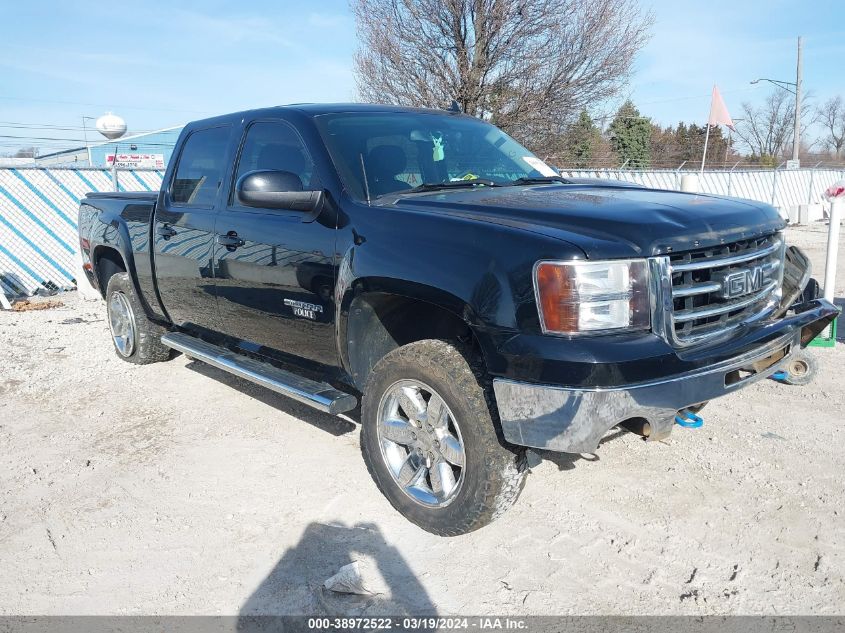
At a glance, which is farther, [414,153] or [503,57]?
[503,57]

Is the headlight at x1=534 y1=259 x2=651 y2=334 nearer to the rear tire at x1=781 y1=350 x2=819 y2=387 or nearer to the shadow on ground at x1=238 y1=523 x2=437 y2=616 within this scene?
the shadow on ground at x1=238 y1=523 x2=437 y2=616

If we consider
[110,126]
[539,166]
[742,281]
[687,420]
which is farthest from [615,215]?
[110,126]

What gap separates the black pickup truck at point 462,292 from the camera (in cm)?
264

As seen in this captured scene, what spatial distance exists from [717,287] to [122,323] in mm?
5214

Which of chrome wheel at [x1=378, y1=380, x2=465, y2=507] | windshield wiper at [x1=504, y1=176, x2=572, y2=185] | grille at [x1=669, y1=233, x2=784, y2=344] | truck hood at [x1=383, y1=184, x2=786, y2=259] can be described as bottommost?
chrome wheel at [x1=378, y1=380, x2=465, y2=507]

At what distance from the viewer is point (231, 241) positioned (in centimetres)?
423

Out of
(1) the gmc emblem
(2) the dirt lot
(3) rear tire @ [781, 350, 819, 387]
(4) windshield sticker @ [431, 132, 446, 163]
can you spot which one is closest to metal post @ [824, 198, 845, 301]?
(3) rear tire @ [781, 350, 819, 387]

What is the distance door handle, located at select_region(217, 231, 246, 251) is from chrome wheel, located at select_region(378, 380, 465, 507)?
4.93 feet

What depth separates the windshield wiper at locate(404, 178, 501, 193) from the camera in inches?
144

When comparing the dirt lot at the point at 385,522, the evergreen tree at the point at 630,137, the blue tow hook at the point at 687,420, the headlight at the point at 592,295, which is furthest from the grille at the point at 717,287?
the evergreen tree at the point at 630,137

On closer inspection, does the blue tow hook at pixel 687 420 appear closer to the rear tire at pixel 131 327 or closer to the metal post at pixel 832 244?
the metal post at pixel 832 244

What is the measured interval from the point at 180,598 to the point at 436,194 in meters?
2.19

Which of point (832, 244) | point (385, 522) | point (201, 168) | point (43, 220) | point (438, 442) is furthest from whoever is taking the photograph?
point (43, 220)

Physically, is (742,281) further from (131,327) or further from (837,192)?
(131,327)
